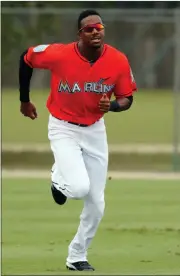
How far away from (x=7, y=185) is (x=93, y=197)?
678cm

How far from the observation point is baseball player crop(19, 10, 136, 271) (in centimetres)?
866

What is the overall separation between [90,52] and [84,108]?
0.46 m

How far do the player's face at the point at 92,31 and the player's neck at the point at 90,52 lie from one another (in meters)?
0.06

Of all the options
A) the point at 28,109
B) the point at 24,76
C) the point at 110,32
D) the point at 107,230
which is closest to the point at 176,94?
the point at 110,32

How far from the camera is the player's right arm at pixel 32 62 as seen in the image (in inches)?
349

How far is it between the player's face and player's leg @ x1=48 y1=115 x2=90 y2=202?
2.32ft

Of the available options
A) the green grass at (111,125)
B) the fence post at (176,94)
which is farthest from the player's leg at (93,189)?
the green grass at (111,125)

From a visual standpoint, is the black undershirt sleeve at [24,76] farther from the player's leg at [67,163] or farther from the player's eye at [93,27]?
the player's eye at [93,27]

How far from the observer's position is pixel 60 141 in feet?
28.6

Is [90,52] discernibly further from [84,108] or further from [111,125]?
[111,125]

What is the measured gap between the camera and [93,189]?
8.78 meters

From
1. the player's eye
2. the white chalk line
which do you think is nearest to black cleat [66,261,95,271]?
the player's eye

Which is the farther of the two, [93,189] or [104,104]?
[93,189]

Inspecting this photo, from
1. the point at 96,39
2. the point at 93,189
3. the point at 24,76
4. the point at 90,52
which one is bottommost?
the point at 93,189
